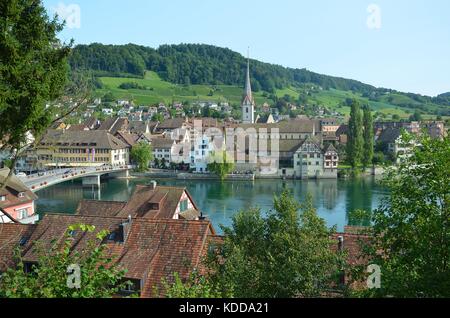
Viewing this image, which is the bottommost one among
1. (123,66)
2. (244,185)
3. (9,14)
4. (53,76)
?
(244,185)

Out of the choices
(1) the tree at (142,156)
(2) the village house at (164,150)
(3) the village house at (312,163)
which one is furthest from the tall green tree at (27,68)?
(2) the village house at (164,150)

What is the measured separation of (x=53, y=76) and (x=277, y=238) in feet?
18.2

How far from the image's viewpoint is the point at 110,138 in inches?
2847

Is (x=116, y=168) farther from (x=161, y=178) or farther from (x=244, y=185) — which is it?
(x=244, y=185)

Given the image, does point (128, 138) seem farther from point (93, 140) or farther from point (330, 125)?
point (330, 125)

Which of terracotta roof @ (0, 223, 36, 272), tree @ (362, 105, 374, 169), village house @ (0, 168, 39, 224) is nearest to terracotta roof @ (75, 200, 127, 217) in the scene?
terracotta roof @ (0, 223, 36, 272)

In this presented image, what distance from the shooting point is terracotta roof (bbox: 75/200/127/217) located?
23642 mm

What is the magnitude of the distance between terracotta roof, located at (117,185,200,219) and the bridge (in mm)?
25700

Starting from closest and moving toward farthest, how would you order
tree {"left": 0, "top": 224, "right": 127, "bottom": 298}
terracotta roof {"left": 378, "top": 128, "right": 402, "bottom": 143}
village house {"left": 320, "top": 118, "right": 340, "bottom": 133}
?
tree {"left": 0, "top": 224, "right": 127, "bottom": 298}
terracotta roof {"left": 378, "top": 128, "right": 402, "bottom": 143}
village house {"left": 320, "top": 118, "right": 340, "bottom": 133}

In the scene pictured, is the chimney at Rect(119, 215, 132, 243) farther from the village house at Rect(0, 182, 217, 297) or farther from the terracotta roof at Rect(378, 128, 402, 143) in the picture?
the terracotta roof at Rect(378, 128, 402, 143)

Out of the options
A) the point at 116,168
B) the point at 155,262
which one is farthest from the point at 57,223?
the point at 116,168

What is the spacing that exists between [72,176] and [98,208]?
34432 millimetres

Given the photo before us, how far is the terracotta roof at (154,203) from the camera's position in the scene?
80.8ft

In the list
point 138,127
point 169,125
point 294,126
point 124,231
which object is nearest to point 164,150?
point 138,127
